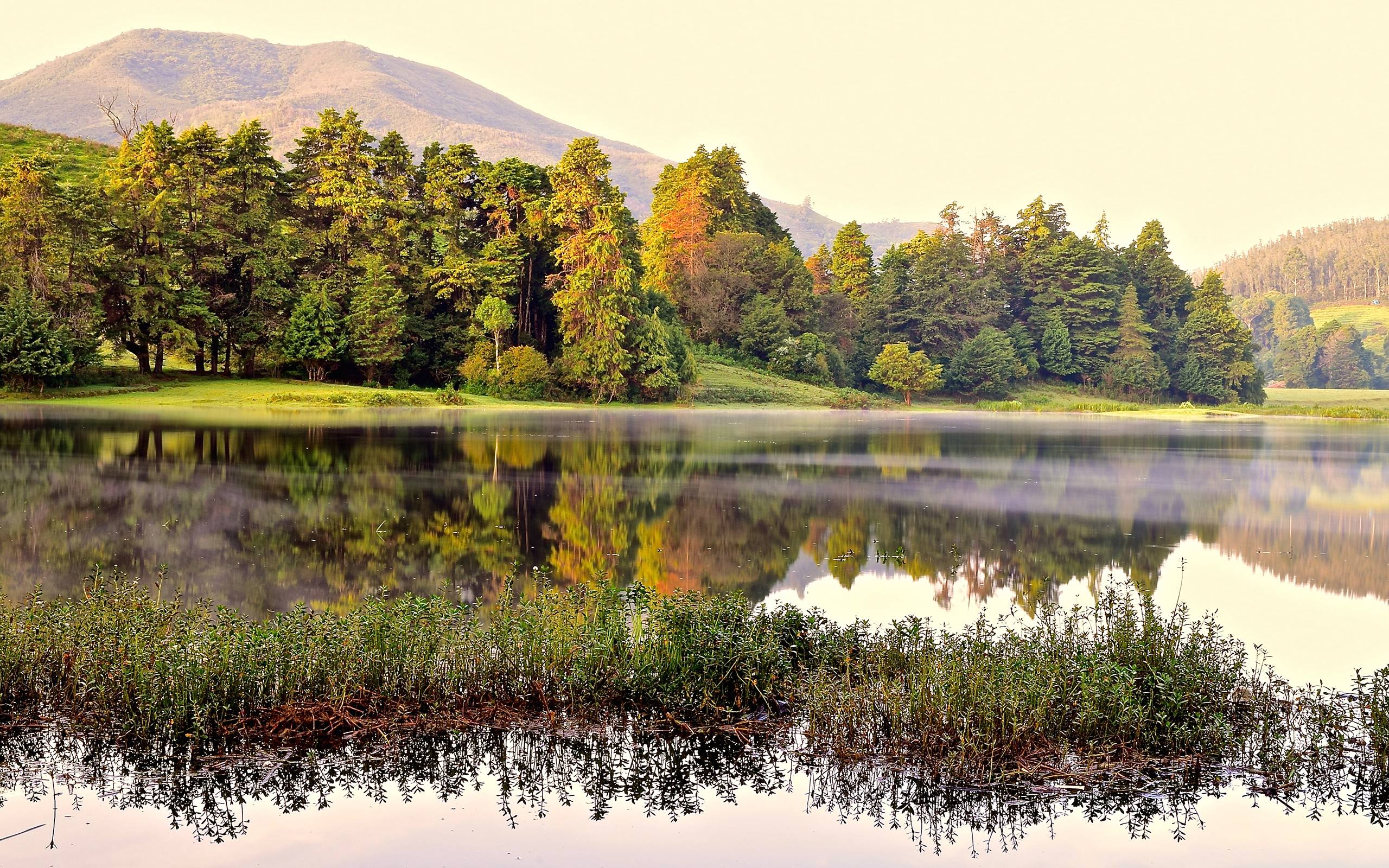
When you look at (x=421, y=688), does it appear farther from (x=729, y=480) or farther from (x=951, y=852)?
(x=729, y=480)

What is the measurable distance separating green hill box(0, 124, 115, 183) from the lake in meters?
32.9

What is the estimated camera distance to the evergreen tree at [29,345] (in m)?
45.7

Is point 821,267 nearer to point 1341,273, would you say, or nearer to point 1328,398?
point 1328,398

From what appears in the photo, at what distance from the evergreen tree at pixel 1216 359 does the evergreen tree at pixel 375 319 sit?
71808 millimetres

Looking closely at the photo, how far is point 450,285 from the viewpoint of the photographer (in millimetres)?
63062

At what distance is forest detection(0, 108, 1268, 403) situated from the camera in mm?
51594

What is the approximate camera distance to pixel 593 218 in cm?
6456

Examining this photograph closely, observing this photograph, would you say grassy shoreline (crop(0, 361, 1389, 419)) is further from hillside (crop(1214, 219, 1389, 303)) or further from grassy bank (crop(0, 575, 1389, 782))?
hillside (crop(1214, 219, 1389, 303))

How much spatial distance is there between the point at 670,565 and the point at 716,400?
5733 cm

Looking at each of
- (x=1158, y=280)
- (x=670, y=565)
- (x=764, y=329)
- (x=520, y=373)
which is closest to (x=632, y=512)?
(x=670, y=565)

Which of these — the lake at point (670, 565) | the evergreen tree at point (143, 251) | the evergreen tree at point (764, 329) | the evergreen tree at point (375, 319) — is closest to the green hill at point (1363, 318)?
the evergreen tree at point (764, 329)

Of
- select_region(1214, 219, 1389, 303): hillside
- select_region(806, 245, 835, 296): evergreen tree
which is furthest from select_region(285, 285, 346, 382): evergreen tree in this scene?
select_region(1214, 219, 1389, 303): hillside

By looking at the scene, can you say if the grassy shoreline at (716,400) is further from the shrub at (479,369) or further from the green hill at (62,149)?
the green hill at (62,149)

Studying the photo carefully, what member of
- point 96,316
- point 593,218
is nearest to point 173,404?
point 96,316
